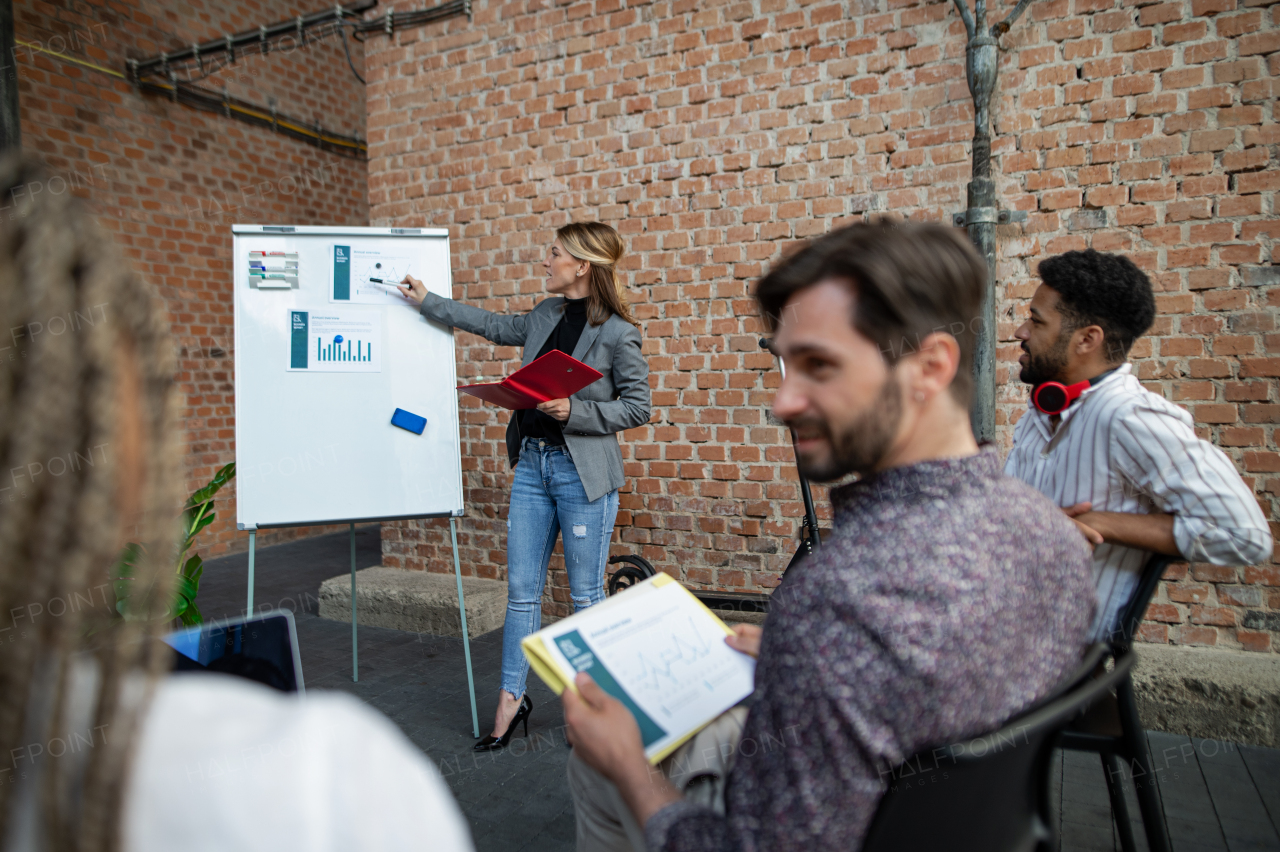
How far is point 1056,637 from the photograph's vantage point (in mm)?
1020

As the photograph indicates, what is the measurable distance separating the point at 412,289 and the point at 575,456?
106 centimetres

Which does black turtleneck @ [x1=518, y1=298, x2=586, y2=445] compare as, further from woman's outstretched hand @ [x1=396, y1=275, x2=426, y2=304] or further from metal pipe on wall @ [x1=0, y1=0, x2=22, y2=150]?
metal pipe on wall @ [x1=0, y1=0, x2=22, y2=150]

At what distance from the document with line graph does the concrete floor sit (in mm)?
1426

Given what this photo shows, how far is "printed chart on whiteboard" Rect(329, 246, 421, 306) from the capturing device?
3.18 meters

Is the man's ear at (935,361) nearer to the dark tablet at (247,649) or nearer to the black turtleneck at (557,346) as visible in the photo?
the dark tablet at (247,649)

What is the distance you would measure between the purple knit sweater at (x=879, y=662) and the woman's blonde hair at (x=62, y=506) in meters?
0.64

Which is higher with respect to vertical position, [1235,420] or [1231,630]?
[1235,420]

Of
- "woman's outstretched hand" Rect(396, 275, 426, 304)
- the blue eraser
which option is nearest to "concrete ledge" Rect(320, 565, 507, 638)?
the blue eraser

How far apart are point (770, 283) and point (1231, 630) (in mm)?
2985

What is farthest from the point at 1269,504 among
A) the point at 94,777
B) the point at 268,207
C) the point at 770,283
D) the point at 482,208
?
the point at 268,207

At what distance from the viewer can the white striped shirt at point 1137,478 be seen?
5.71 ft

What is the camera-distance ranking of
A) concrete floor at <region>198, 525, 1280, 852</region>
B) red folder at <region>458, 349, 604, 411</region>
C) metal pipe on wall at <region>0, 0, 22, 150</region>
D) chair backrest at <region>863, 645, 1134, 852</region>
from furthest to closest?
metal pipe on wall at <region>0, 0, 22, 150</region> → red folder at <region>458, 349, 604, 411</region> → concrete floor at <region>198, 525, 1280, 852</region> → chair backrest at <region>863, 645, 1134, 852</region>

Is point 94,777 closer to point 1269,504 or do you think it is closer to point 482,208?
point 1269,504

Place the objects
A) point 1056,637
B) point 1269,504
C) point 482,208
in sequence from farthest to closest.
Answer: point 482,208
point 1269,504
point 1056,637
